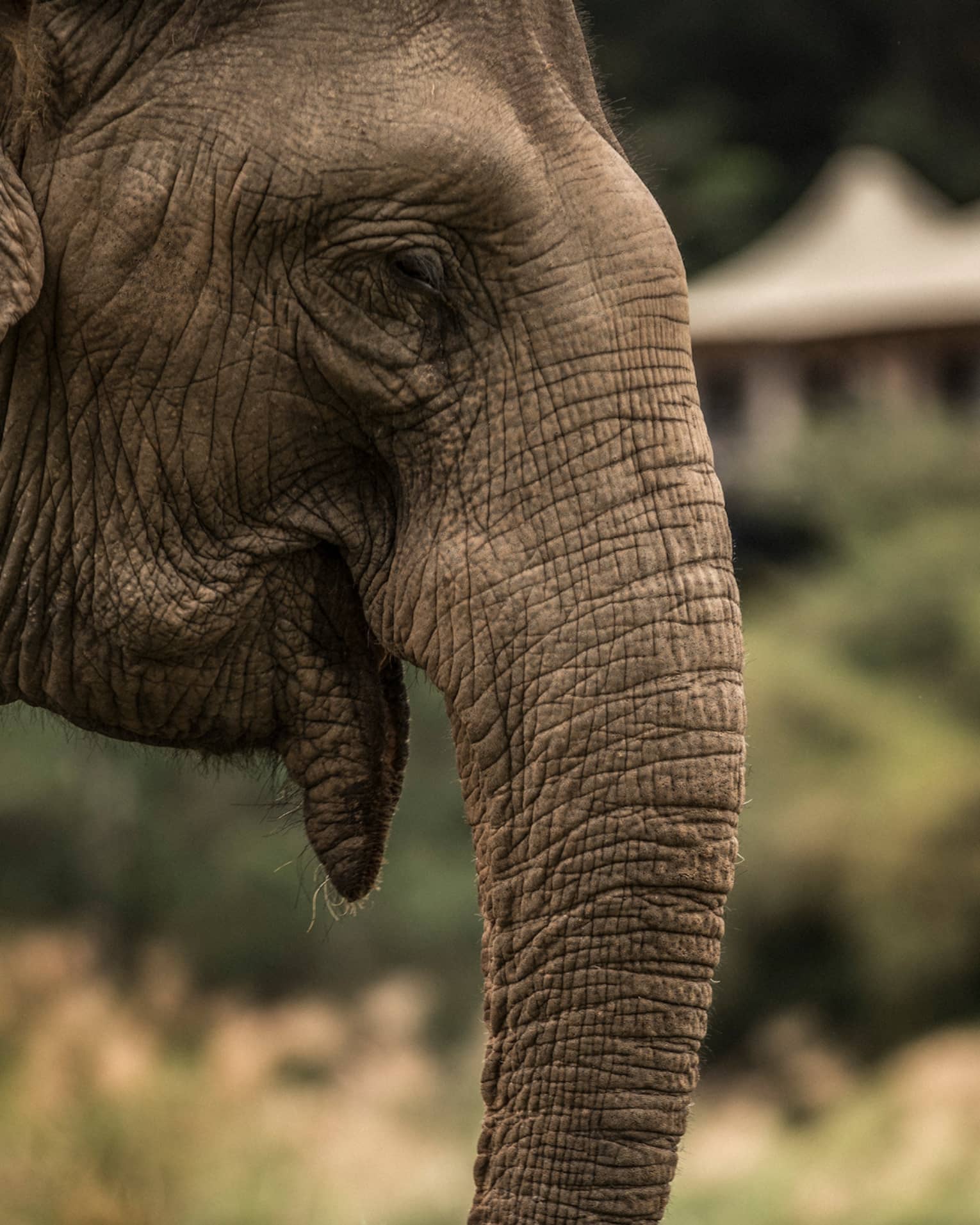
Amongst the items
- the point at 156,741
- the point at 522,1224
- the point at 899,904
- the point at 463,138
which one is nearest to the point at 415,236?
the point at 463,138

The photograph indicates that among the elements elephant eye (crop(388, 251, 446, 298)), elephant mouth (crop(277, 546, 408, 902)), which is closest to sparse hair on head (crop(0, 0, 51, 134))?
elephant eye (crop(388, 251, 446, 298))

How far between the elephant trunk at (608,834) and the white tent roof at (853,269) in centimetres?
2108

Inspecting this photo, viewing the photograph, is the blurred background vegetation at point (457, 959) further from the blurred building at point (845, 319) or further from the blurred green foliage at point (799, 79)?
the blurred green foliage at point (799, 79)

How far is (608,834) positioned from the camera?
91.9 inches

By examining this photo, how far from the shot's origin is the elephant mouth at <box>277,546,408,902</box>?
2605 mm

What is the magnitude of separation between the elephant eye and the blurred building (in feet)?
64.8

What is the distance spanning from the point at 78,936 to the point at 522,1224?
971cm

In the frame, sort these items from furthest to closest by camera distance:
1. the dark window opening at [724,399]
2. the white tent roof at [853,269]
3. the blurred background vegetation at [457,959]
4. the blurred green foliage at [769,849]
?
the dark window opening at [724,399], the white tent roof at [853,269], the blurred green foliage at [769,849], the blurred background vegetation at [457,959]

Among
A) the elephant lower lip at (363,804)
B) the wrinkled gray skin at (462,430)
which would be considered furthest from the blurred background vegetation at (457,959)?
the wrinkled gray skin at (462,430)

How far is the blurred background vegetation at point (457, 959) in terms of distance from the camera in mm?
7273

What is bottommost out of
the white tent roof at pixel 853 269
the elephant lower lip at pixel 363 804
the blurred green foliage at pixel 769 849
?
the white tent roof at pixel 853 269

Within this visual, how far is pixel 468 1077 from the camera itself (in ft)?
33.0

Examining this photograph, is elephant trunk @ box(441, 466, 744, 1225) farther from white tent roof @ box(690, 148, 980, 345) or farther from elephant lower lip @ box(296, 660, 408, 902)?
white tent roof @ box(690, 148, 980, 345)

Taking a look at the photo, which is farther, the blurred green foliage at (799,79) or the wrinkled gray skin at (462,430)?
the blurred green foliage at (799,79)
